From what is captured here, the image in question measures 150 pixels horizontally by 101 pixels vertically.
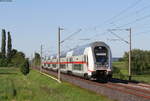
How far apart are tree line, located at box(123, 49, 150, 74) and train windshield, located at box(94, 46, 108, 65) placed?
163 ft

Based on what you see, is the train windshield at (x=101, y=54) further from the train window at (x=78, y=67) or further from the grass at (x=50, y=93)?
the train window at (x=78, y=67)

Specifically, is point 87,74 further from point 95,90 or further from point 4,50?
point 4,50

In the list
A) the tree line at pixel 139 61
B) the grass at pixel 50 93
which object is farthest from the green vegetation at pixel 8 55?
the grass at pixel 50 93

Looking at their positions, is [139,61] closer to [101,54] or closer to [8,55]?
[101,54]

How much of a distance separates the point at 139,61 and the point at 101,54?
55.0 meters

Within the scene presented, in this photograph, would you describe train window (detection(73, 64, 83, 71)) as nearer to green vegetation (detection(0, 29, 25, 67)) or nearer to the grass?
the grass

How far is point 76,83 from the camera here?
132 ft

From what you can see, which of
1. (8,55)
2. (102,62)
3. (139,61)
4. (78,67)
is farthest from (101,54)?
(8,55)

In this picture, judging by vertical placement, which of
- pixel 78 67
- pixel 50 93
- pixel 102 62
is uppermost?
pixel 102 62

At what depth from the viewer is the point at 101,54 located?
39.2 metres

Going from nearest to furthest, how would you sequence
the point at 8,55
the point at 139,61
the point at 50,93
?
the point at 50,93 < the point at 139,61 < the point at 8,55

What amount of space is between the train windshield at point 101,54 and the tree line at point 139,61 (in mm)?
49785

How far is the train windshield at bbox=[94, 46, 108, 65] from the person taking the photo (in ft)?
128

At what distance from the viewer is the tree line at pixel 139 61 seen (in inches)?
3556
